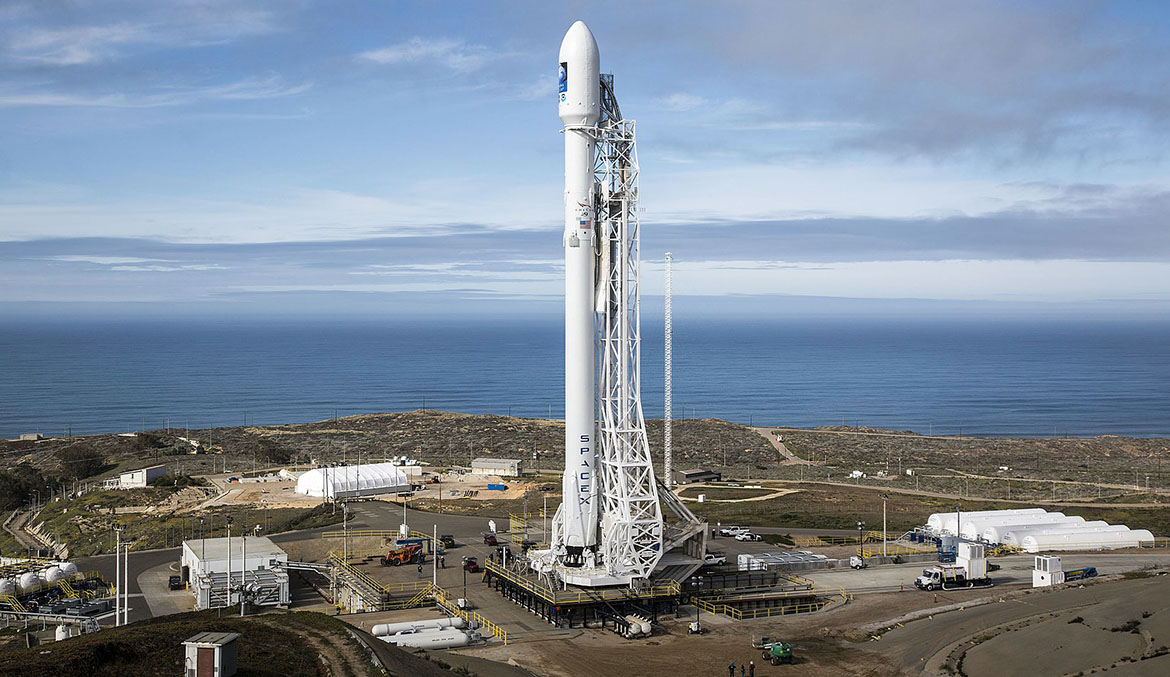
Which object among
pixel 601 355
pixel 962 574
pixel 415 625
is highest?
pixel 601 355

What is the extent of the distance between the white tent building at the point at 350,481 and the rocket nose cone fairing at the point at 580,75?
3457cm

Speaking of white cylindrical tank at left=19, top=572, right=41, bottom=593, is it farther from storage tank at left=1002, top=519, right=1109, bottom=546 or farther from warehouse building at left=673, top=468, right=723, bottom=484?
storage tank at left=1002, top=519, right=1109, bottom=546

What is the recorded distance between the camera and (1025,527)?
162 feet

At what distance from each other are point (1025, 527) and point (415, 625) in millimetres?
31193

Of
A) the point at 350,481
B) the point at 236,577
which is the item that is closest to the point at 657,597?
the point at 236,577

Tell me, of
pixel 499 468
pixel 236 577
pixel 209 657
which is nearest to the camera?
pixel 209 657

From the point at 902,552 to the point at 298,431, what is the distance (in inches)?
2951

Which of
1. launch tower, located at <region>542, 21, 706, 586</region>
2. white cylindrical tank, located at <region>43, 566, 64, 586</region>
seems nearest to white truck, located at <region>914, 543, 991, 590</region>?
launch tower, located at <region>542, 21, 706, 586</region>

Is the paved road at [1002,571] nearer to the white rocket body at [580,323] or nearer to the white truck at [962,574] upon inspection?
the white truck at [962,574]

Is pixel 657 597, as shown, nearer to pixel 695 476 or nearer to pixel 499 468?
pixel 695 476

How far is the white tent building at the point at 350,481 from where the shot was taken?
207 ft

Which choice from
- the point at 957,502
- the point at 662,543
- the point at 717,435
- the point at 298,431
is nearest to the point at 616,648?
the point at 662,543

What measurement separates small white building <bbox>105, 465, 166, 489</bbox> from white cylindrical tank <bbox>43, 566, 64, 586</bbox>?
25340 millimetres

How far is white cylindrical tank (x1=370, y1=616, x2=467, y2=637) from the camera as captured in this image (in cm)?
3194
